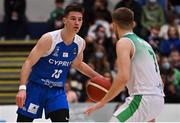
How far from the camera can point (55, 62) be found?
261 inches

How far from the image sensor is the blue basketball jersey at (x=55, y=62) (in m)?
6.61

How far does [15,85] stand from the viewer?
493 inches

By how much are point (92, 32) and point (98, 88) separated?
564 cm

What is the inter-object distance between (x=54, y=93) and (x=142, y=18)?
6503mm

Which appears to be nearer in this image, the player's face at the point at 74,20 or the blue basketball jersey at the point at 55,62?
the player's face at the point at 74,20

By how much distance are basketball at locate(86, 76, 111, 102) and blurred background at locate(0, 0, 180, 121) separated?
4336 millimetres

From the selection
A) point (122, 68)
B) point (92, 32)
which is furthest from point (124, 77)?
point (92, 32)

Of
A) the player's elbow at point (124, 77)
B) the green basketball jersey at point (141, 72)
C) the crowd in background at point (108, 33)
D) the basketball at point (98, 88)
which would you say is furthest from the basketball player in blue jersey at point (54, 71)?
the crowd in background at point (108, 33)

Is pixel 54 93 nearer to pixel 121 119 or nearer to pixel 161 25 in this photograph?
pixel 121 119

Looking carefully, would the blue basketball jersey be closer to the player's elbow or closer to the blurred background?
the player's elbow

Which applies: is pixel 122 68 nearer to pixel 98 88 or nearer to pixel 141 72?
pixel 141 72

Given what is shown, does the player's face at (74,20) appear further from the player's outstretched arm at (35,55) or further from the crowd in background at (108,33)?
the crowd in background at (108,33)

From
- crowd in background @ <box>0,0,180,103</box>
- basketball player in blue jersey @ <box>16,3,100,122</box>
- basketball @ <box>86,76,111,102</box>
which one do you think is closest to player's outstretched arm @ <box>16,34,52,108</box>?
basketball player in blue jersey @ <box>16,3,100,122</box>

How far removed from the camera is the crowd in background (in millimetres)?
11258
